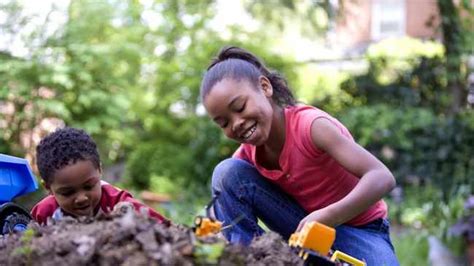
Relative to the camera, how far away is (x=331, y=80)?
9055 mm

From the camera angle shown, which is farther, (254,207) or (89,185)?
(254,207)

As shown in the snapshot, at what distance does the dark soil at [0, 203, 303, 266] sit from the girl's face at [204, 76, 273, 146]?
2.61 ft

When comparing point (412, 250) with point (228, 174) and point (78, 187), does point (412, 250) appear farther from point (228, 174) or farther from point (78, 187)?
point (78, 187)

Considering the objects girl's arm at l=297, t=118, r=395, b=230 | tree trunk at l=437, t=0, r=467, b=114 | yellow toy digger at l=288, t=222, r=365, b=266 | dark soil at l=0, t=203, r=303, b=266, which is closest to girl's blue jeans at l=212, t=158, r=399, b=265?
girl's arm at l=297, t=118, r=395, b=230

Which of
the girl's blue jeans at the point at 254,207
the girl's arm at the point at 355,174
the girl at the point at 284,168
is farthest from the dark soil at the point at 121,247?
the girl's blue jeans at the point at 254,207

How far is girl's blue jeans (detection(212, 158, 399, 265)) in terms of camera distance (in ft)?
8.63

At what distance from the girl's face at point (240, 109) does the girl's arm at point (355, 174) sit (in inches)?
7.5

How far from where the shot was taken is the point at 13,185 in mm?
2430

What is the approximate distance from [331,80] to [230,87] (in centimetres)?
690

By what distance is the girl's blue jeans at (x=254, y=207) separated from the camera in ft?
8.63

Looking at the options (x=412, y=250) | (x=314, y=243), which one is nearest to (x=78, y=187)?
(x=314, y=243)

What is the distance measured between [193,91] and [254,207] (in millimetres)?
5651

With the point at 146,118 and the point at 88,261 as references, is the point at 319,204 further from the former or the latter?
the point at 146,118

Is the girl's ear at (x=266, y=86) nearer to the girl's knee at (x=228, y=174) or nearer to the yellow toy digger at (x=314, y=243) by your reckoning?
the girl's knee at (x=228, y=174)
